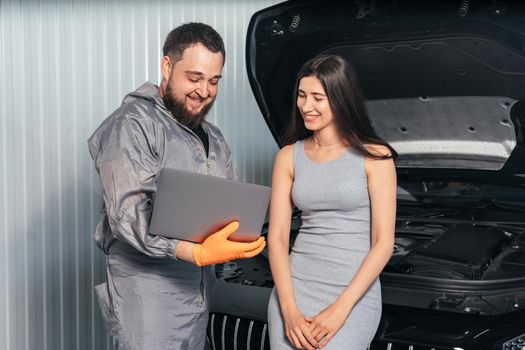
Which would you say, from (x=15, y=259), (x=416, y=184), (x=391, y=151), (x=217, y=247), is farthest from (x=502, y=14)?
(x=15, y=259)

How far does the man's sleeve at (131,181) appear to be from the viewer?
178cm

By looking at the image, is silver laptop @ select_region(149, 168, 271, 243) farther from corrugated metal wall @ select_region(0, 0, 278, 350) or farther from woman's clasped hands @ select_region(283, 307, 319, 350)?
corrugated metal wall @ select_region(0, 0, 278, 350)

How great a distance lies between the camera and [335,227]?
178cm

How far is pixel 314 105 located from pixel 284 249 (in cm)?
36

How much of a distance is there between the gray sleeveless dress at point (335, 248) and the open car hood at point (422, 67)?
0.66 meters

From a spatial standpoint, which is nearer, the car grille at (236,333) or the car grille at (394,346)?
the car grille at (394,346)

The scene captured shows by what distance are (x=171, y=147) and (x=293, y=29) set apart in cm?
73

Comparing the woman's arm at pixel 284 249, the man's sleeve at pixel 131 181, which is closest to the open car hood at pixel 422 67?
the woman's arm at pixel 284 249

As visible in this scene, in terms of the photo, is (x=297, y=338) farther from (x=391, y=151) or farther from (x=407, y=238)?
(x=407, y=238)

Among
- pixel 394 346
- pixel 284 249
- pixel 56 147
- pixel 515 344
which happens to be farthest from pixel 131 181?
pixel 56 147

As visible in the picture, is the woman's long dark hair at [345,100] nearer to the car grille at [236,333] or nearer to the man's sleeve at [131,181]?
the man's sleeve at [131,181]

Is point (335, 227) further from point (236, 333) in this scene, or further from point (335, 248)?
point (236, 333)

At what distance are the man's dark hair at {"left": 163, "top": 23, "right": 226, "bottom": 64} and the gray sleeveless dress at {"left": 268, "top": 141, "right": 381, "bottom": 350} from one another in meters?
0.41

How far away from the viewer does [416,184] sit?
2820mm
